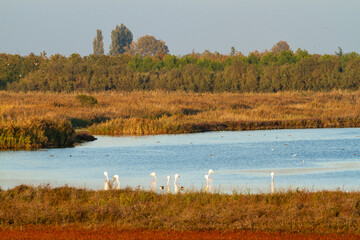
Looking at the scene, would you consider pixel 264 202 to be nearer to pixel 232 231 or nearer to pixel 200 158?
pixel 232 231

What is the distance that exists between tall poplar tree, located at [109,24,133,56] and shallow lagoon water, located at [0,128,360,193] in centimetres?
13433

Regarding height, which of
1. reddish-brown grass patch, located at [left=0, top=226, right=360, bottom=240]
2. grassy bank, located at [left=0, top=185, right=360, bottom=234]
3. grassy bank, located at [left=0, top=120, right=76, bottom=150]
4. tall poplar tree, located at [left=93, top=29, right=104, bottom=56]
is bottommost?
reddish-brown grass patch, located at [left=0, top=226, right=360, bottom=240]

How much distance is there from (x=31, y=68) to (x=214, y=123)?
189 feet

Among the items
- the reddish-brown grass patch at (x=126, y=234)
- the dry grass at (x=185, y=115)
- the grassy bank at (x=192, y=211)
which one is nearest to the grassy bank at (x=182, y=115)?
the dry grass at (x=185, y=115)

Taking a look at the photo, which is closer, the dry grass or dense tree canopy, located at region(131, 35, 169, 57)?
the dry grass

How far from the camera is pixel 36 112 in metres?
38.7

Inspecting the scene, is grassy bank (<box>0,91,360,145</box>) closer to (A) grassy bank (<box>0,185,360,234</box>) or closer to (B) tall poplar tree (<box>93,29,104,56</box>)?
(A) grassy bank (<box>0,185,360,234</box>)

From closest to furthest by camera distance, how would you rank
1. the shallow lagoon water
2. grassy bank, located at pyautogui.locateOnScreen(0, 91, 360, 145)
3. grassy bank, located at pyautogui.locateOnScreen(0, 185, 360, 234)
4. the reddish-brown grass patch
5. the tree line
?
the reddish-brown grass patch
grassy bank, located at pyautogui.locateOnScreen(0, 185, 360, 234)
the shallow lagoon water
grassy bank, located at pyautogui.locateOnScreen(0, 91, 360, 145)
the tree line

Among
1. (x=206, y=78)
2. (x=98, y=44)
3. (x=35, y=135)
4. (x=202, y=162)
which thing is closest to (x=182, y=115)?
(x=35, y=135)

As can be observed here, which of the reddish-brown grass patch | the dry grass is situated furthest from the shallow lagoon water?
the reddish-brown grass patch

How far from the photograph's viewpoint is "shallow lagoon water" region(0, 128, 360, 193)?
58.9 ft

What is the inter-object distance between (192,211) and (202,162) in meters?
10.9

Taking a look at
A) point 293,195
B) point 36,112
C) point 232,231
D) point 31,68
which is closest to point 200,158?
point 293,195

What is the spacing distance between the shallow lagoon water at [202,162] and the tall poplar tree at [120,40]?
441ft
